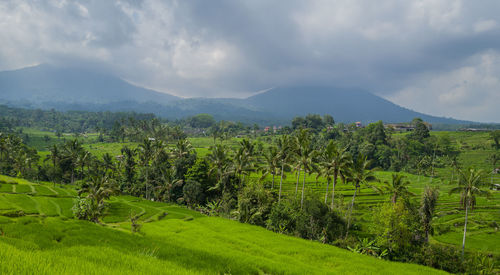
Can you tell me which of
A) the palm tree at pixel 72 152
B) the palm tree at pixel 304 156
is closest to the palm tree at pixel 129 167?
the palm tree at pixel 72 152

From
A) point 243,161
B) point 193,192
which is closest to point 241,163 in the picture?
point 243,161

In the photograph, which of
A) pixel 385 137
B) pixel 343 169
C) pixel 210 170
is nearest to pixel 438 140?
pixel 385 137

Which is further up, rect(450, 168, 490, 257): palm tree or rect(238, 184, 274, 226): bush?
rect(450, 168, 490, 257): palm tree

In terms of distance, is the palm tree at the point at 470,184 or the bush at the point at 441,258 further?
the palm tree at the point at 470,184

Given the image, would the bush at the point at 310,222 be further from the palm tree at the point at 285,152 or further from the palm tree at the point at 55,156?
the palm tree at the point at 55,156

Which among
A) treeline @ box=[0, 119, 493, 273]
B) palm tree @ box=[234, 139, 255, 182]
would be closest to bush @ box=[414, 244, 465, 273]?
treeline @ box=[0, 119, 493, 273]

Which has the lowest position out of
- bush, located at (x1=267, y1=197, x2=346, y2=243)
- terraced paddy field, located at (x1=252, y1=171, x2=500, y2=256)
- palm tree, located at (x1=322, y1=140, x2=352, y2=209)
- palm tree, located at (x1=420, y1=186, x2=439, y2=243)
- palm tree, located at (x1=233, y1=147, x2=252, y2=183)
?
terraced paddy field, located at (x1=252, y1=171, x2=500, y2=256)

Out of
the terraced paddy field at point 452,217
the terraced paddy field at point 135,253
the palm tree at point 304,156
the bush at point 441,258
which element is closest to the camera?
the terraced paddy field at point 135,253

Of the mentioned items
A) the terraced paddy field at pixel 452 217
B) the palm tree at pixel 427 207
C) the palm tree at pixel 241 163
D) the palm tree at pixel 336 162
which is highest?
the palm tree at pixel 336 162

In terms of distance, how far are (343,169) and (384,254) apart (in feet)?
48.8

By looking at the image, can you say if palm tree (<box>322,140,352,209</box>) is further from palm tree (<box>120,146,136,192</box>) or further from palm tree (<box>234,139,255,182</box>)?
palm tree (<box>120,146,136,192</box>)

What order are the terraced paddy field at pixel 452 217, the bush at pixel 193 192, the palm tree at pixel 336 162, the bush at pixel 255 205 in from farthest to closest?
the bush at pixel 193 192
the terraced paddy field at pixel 452 217
the bush at pixel 255 205
the palm tree at pixel 336 162

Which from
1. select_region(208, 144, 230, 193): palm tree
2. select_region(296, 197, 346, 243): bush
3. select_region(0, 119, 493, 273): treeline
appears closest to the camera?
select_region(0, 119, 493, 273): treeline

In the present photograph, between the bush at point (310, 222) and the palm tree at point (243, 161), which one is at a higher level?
the palm tree at point (243, 161)
